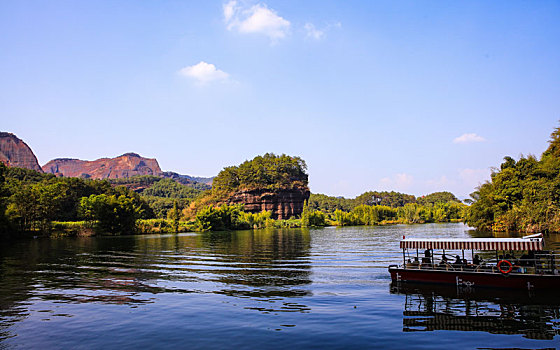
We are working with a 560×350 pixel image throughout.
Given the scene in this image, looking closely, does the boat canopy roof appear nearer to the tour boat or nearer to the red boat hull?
the tour boat

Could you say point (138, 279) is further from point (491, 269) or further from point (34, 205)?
point (34, 205)

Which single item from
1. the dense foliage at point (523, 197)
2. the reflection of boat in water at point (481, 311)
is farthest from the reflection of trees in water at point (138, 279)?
the dense foliage at point (523, 197)

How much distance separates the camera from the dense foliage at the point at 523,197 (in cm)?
7012

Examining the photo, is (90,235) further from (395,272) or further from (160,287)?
(395,272)

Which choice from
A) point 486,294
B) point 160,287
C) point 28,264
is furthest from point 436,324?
point 28,264

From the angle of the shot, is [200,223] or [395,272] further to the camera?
[200,223]

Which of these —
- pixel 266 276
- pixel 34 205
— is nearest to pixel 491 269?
pixel 266 276

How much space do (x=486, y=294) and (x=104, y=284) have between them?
2823 centimetres

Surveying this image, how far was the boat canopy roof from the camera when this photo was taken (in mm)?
24391

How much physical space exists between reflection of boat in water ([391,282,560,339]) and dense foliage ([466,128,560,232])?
189ft

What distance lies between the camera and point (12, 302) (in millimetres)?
23422

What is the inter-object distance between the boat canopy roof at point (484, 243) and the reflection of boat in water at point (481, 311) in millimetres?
2883

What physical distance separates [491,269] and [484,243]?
5.91 feet

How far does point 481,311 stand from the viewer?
20344mm
